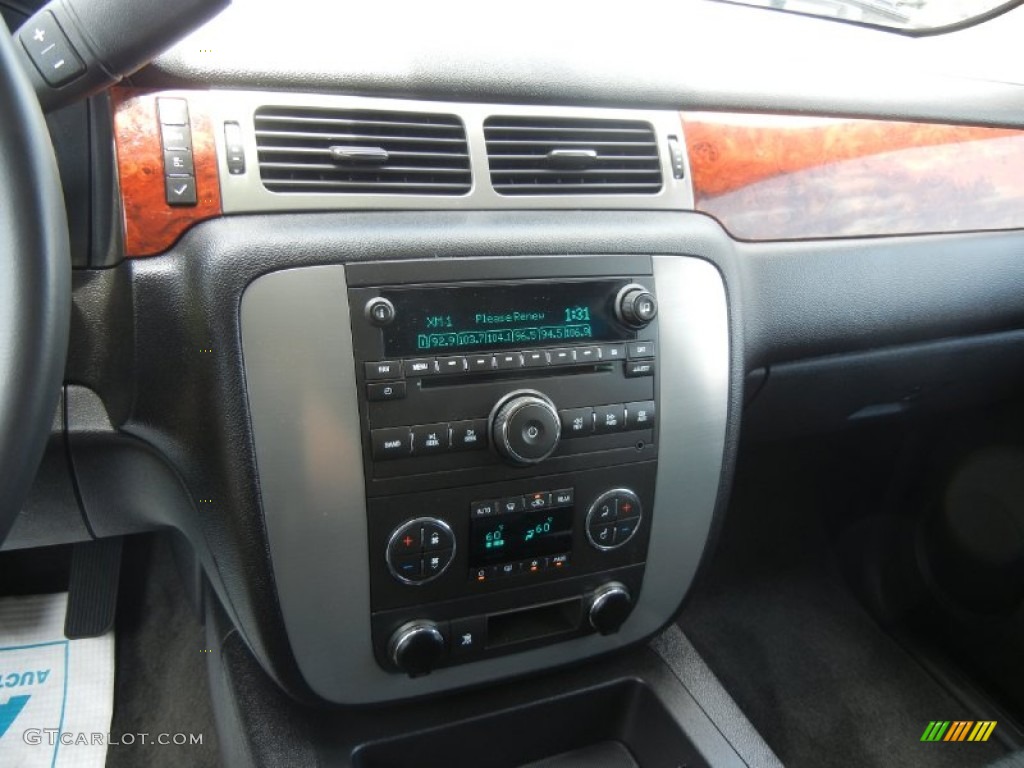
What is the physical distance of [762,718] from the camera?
1432mm

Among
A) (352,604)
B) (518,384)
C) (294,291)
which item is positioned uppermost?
(294,291)

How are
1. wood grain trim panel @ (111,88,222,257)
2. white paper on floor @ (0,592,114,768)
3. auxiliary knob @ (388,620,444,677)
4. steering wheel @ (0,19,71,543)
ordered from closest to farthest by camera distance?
steering wheel @ (0,19,71,543)
wood grain trim panel @ (111,88,222,257)
auxiliary knob @ (388,620,444,677)
white paper on floor @ (0,592,114,768)

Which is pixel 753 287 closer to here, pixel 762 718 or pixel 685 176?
pixel 685 176

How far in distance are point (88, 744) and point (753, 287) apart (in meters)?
1.21

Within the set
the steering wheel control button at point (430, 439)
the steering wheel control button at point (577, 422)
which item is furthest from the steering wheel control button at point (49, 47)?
the steering wheel control button at point (577, 422)

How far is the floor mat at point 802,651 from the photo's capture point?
141 centimetres

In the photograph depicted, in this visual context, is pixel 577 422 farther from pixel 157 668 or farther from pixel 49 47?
pixel 157 668

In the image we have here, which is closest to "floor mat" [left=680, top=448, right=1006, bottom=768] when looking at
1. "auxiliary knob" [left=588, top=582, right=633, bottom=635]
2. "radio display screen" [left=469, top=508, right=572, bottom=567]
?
"auxiliary knob" [left=588, top=582, right=633, bottom=635]

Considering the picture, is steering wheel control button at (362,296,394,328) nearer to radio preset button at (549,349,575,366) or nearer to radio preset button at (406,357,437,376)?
radio preset button at (406,357,437,376)

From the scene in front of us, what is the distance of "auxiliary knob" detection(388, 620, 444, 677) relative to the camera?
840 millimetres

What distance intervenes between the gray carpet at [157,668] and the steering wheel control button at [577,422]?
2.82 ft

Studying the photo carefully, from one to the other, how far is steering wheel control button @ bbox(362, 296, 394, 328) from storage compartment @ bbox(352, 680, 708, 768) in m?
0.47

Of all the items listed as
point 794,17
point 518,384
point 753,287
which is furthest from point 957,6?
point 518,384

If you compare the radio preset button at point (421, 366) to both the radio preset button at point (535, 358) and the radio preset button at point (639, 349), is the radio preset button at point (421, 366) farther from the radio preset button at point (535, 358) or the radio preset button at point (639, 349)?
the radio preset button at point (639, 349)
